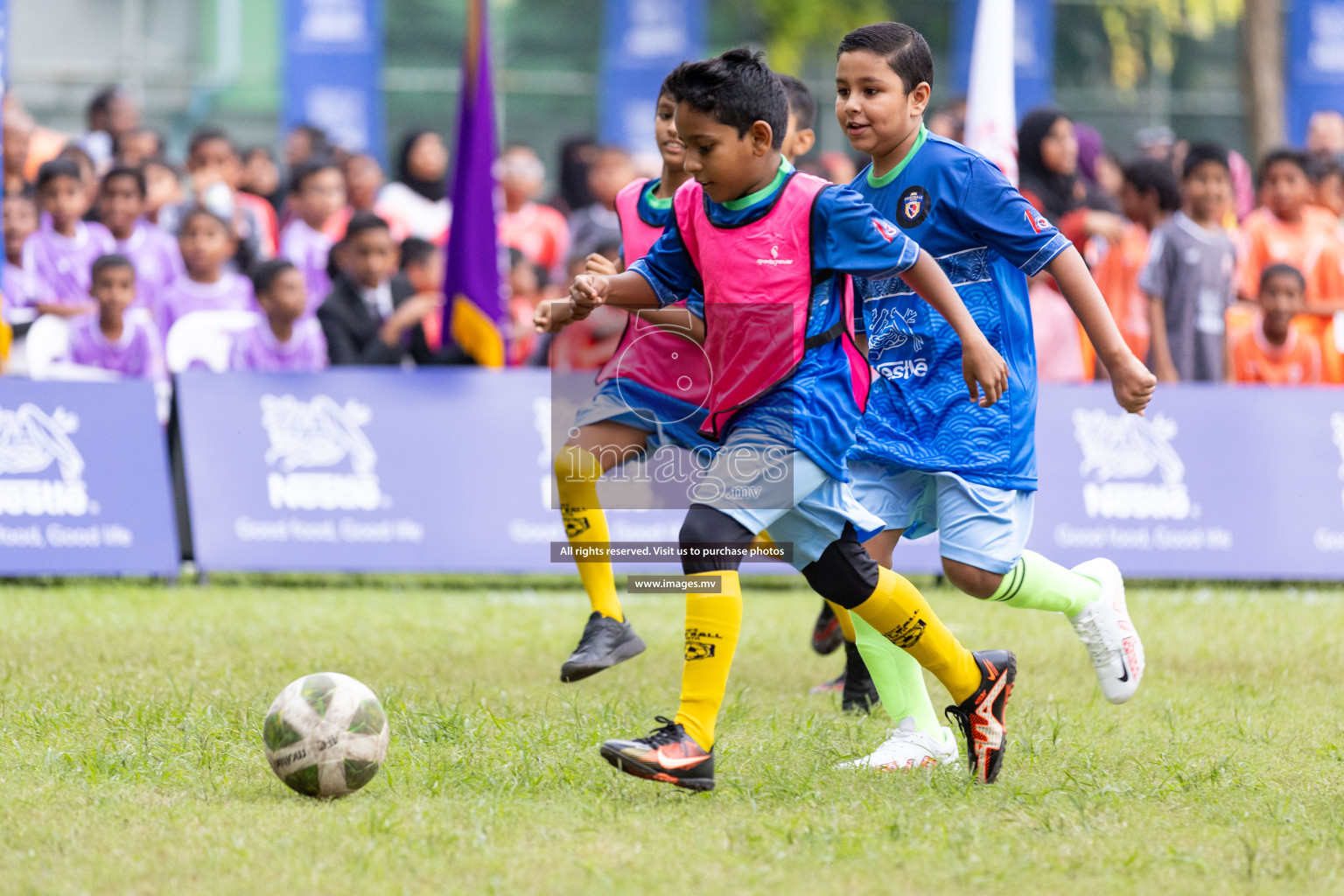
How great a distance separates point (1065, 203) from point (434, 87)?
1689 cm

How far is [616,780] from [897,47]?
84.2 inches

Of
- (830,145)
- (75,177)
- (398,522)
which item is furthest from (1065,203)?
(830,145)

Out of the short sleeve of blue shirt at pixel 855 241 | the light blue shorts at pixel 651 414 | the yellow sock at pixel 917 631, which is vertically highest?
the short sleeve of blue shirt at pixel 855 241

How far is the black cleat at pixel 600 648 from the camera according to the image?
16.6 feet

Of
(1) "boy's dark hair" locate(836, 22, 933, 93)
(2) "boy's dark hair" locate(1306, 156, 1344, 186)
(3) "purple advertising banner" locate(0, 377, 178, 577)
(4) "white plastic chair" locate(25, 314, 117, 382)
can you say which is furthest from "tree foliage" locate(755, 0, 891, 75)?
(1) "boy's dark hair" locate(836, 22, 933, 93)

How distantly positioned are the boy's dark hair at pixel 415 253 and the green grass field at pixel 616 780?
3856 millimetres

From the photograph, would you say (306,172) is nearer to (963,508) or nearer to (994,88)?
(994,88)

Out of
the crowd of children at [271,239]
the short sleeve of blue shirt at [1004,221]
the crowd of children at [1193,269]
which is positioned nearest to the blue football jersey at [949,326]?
the short sleeve of blue shirt at [1004,221]

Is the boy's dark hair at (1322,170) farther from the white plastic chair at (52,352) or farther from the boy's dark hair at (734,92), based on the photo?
the boy's dark hair at (734,92)

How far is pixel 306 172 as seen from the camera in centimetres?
1166

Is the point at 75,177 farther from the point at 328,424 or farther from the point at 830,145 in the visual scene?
the point at 830,145

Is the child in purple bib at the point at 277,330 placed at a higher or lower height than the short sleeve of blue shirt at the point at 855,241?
lower

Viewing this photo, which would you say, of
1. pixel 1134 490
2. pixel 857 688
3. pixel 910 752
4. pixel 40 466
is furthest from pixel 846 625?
pixel 40 466

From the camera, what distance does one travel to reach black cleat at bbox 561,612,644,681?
505 centimetres
